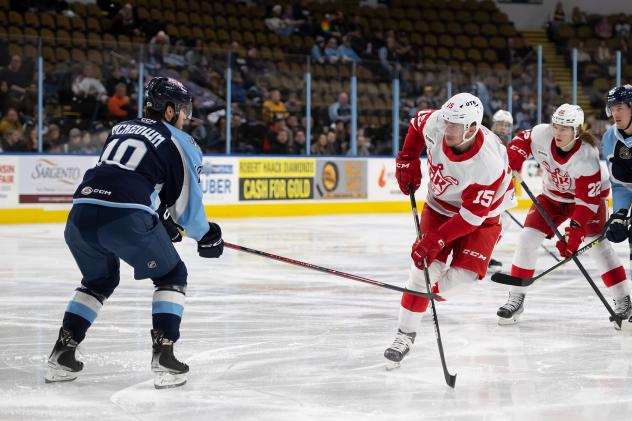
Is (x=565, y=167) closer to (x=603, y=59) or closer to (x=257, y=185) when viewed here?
(x=257, y=185)

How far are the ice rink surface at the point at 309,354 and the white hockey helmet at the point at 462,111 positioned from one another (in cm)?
95

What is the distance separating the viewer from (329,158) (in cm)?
1306

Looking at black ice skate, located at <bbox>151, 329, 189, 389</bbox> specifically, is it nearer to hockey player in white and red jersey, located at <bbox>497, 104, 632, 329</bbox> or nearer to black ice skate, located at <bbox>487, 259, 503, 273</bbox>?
hockey player in white and red jersey, located at <bbox>497, 104, 632, 329</bbox>

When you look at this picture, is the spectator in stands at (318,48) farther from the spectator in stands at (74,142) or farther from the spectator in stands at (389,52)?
the spectator in stands at (74,142)

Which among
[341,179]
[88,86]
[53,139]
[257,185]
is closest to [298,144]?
[257,185]

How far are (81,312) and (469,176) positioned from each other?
156cm

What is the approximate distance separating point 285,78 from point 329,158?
1.32 metres

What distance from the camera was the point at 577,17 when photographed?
19.2 metres

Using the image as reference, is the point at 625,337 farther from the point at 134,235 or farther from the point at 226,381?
the point at 134,235

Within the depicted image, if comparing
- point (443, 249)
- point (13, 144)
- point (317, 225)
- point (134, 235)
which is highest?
point (134, 235)

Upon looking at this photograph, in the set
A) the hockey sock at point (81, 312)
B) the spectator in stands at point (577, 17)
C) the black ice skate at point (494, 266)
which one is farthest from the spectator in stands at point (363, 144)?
the hockey sock at point (81, 312)

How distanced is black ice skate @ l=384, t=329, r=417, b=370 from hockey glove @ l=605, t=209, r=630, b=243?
1.37 metres

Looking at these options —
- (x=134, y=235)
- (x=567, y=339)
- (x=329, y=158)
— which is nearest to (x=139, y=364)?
(x=134, y=235)

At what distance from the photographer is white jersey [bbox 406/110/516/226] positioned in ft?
12.7
